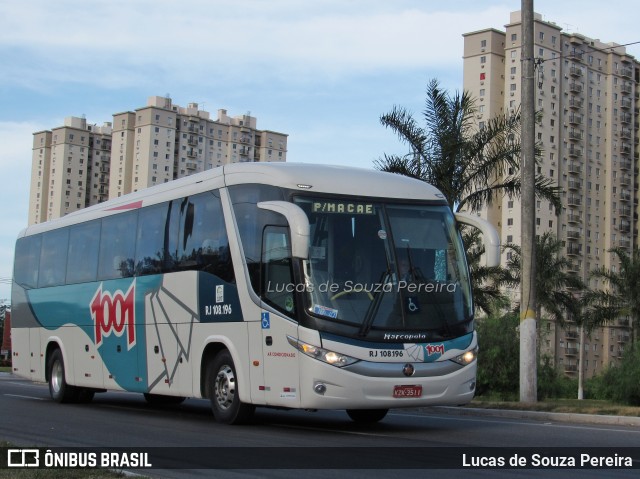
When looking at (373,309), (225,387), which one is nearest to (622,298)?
(225,387)

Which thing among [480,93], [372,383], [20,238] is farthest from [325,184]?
[480,93]

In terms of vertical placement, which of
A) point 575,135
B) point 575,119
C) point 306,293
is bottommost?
point 306,293

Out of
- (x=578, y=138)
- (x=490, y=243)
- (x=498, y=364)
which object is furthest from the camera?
(x=578, y=138)

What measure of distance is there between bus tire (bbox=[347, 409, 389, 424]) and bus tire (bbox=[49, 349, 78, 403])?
25.1 feet

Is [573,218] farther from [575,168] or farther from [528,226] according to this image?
[528,226]

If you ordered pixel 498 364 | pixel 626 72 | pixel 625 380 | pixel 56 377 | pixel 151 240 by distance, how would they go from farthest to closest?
pixel 626 72 → pixel 625 380 → pixel 498 364 → pixel 56 377 → pixel 151 240

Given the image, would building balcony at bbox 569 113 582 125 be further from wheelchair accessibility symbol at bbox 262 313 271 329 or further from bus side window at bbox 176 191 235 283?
wheelchair accessibility symbol at bbox 262 313 271 329

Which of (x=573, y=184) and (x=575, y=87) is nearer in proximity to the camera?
(x=573, y=184)

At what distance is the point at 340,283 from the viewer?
1302 cm

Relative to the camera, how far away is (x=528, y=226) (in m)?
21.3

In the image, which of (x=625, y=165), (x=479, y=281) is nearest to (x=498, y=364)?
(x=479, y=281)

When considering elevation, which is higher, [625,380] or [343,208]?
[343,208]

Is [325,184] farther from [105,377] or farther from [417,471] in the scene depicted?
[105,377]

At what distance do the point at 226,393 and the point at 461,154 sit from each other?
56.4 feet
